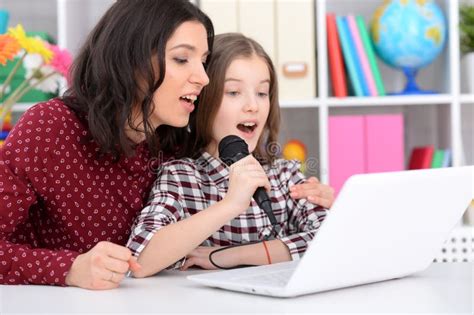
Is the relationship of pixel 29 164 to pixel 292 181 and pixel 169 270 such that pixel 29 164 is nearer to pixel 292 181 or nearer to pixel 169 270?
pixel 169 270

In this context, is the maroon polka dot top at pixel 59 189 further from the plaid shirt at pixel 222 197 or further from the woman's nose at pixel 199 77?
the woman's nose at pixel 199 77

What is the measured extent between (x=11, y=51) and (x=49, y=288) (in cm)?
75

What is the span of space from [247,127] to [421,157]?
1.34m

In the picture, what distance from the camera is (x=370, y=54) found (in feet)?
9.20

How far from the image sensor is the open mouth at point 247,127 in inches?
67.0

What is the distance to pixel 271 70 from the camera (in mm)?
1780

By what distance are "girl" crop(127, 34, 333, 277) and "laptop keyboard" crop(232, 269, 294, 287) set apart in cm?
28

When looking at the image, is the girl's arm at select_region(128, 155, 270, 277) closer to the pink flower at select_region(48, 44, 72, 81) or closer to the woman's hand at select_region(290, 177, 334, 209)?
the woman's hand at select_region(290, 177, 334, 209)

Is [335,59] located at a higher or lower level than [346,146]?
higher

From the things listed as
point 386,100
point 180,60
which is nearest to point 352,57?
point 386,100

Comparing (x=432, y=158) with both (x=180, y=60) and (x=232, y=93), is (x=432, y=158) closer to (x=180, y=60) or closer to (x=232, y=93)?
(x=232, y=93)

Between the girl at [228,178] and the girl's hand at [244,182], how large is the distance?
167mm

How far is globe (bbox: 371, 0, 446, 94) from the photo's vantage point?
281 centimetres

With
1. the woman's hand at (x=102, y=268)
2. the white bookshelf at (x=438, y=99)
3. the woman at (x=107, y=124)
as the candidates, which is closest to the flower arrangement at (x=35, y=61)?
the woman at (x=107, y=124)
